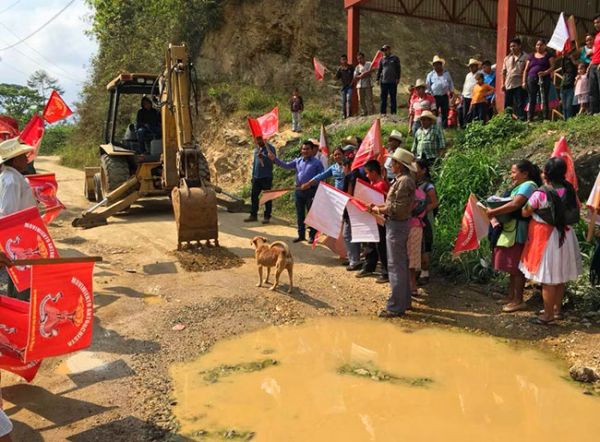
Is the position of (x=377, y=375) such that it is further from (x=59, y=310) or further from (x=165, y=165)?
(x=165, y=165)

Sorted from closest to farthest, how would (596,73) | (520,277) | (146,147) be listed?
(520,277) < (596,73) < (146,147)

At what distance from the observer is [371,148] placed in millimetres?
7438

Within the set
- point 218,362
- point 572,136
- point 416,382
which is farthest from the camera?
point 572,136

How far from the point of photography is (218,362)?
4.81 metres

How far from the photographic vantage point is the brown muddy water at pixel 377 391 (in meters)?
3.73

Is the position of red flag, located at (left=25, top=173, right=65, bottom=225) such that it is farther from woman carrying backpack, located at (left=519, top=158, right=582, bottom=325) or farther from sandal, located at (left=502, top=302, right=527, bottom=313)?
woman carrying backpack, located at (left=519, top=158, right=582, bottom=325)

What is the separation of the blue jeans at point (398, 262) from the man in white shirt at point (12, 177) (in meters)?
3.63

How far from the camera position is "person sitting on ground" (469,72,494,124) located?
1055 cm

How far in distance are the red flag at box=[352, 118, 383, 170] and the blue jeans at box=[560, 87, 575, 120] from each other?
14.0 ft

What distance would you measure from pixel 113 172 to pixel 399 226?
24.5 ft

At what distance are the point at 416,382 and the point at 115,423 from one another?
2327 millimetres

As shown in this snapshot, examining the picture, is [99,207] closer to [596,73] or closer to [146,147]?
[146,147]

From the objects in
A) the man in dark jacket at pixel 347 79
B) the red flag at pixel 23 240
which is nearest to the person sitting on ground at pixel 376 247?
the red flag at pixel 23 240

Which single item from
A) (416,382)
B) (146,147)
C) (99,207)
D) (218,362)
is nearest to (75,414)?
(218,362)
